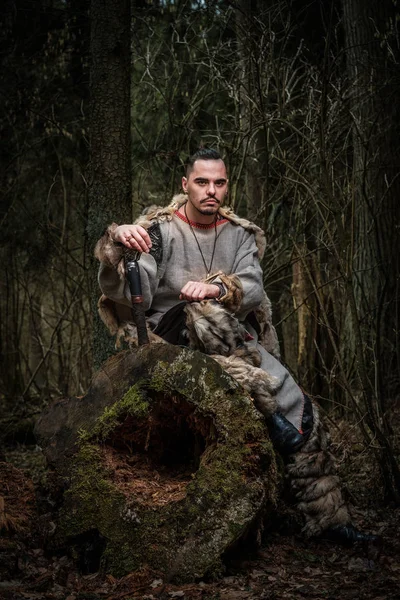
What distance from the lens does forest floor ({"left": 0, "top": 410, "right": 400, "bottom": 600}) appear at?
2801 mm

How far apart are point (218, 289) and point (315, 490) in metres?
1.25

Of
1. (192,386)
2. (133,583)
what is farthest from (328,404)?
(133,583)

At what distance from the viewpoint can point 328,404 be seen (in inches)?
245

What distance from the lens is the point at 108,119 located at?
4.73 m

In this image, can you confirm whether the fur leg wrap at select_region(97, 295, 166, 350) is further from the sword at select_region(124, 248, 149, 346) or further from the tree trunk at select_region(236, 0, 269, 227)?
the tree trunk at select_region(236, 0, 269, 227)

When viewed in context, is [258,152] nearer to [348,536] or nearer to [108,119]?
[108,119]

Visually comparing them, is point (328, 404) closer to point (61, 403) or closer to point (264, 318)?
point (264, 318)

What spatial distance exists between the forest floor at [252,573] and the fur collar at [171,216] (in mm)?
1726

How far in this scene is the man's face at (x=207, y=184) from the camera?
3945 mm

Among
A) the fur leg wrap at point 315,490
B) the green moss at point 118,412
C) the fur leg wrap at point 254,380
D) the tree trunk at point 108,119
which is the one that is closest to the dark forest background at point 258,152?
the tree trunk at point 108,119

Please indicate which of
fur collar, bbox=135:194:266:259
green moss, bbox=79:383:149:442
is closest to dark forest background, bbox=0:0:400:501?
fur collar, bbox=135:194:266:259

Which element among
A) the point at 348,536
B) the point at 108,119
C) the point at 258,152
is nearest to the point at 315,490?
the point at 348,536

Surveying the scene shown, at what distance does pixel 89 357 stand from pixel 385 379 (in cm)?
335

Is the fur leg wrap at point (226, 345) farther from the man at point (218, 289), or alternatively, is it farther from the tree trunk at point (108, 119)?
the tree trunk at point (108, 119)
